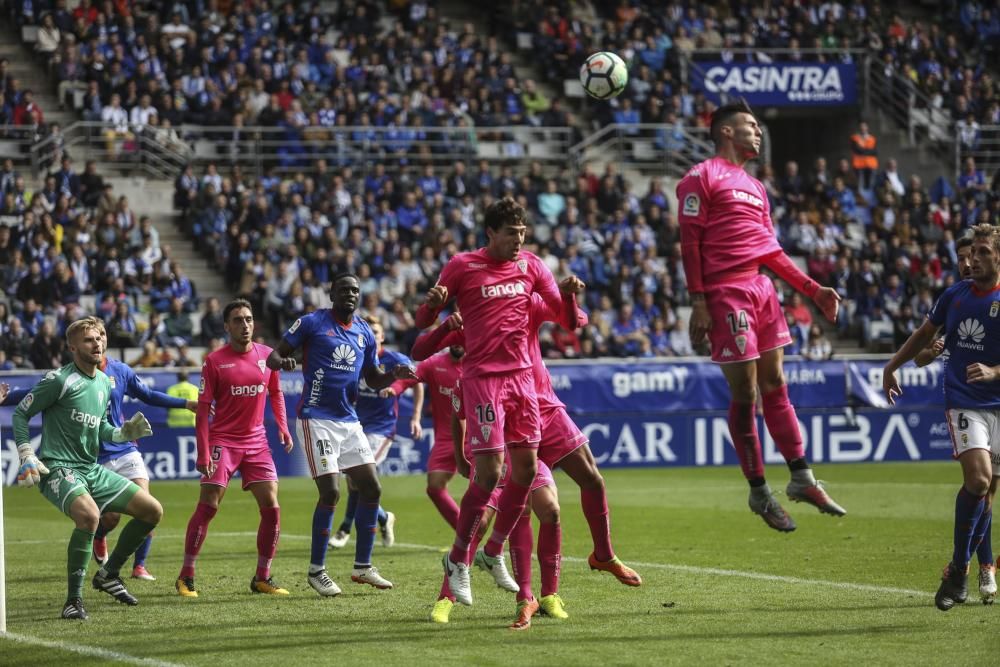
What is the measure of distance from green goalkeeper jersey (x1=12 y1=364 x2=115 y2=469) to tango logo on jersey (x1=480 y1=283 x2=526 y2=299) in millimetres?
3184

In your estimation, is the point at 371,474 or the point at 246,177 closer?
the point at 371,474

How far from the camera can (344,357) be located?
11.7 m

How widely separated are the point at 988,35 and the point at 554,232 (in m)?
16.0

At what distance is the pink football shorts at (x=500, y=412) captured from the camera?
9344mm

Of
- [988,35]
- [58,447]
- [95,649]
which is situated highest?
[988,35]

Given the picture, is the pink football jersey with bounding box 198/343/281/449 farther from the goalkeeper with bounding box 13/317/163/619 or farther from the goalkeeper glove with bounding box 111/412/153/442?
the goalkeeper glove with bounding box 111/412/153/442

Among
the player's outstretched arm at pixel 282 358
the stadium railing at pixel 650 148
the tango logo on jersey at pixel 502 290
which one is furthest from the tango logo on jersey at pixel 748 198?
the stadium railing at pixel 650 148

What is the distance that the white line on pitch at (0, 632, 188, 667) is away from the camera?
27.6ft

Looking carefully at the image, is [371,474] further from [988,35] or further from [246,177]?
[988,35]

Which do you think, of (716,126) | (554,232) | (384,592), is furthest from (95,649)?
(554,232)

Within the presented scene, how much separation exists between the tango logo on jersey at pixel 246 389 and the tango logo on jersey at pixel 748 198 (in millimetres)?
4710

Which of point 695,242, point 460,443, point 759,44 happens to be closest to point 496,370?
point 695,242

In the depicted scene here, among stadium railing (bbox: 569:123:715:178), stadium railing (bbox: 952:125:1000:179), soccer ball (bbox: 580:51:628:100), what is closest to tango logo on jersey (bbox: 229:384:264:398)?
soccer ball (bbox: 580:51:628:100)

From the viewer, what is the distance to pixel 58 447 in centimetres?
1058
